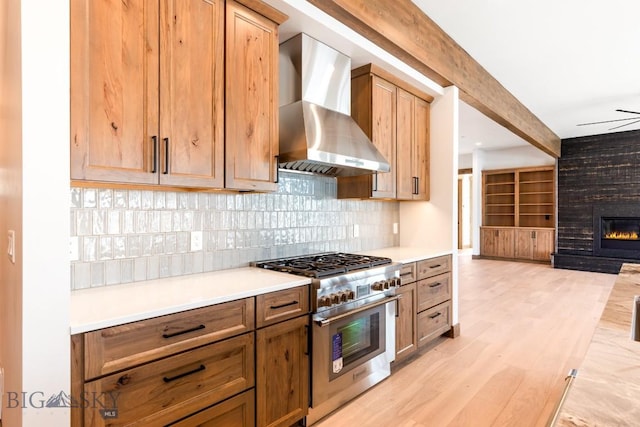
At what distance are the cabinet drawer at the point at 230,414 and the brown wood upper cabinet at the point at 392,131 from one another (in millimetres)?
1886

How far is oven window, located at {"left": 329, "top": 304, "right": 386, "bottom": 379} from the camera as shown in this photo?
7.16 feet

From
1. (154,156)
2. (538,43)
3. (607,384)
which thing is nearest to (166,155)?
(154,156)

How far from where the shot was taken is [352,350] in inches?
91.4

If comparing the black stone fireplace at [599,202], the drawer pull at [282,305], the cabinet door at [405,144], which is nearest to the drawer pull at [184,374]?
the drawer pull at [282,305]

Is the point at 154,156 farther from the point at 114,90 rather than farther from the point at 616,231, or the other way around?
the point at 616,231

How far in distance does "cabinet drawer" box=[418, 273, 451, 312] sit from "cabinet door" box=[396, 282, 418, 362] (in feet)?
0.42

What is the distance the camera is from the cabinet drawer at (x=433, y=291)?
306 cm

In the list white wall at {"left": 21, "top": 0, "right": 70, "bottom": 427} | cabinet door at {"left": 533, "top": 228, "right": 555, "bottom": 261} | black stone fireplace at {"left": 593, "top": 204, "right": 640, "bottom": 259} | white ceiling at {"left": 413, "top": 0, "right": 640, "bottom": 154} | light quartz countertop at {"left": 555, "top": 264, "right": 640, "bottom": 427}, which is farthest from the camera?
cabinet door at {"left": 533, "top": 228, "right": 555, "bottom": 261}

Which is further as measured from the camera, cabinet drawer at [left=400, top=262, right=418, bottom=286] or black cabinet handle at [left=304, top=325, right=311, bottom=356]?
cabinet drawer at [left=400, top=262, right=418, bottom=286]

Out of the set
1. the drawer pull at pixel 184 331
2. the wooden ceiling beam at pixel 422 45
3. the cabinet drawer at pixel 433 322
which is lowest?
the cabinet drawer at pixel 433 322

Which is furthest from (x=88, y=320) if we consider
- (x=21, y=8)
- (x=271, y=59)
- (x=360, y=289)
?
(x=271, y=59)

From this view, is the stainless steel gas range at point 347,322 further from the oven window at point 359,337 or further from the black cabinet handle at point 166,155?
the black cabinet handle at point 166,155

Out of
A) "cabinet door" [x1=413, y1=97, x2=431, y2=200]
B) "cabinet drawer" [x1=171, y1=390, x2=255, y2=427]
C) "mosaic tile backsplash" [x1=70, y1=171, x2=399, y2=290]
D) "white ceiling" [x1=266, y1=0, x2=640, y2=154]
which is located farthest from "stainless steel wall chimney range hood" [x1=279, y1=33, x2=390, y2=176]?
"cabinet drawer" [x1=171, y1=390, x2=255, y2=427]

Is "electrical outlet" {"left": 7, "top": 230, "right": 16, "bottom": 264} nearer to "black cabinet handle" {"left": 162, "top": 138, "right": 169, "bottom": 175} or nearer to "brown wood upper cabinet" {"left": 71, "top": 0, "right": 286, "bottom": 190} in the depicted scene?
"brown wood upper cabinet" {"left": 71, "top": 0, "right": 286, "bottom": 190}
